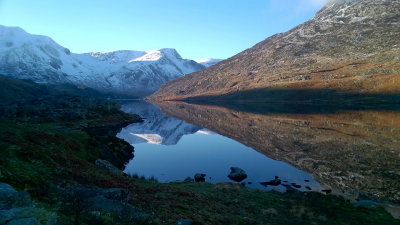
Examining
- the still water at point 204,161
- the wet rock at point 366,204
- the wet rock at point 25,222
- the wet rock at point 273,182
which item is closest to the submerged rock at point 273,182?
the wet rock at point 273,182

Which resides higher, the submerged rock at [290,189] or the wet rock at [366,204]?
the wet rock at [366,204]

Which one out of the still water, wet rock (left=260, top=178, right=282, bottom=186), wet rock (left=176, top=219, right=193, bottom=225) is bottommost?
the still water

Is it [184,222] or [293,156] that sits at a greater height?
[184,222]

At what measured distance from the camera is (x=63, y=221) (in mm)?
15570

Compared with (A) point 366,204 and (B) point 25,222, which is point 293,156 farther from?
(B) point 25,222

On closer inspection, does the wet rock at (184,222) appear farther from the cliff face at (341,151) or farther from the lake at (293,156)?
the cliff face at (341,151)

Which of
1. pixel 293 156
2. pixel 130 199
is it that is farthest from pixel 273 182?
pixel 130 199

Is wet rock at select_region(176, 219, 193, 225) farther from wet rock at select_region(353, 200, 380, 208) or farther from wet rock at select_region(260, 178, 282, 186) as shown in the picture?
wet rock at select_region(260, 178, 282, 186)

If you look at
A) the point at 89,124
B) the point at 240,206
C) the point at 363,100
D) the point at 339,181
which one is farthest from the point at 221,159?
the point at 363,100

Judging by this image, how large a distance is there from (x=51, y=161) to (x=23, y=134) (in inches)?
470

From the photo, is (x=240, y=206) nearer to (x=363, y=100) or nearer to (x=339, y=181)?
(x=339, y=181)

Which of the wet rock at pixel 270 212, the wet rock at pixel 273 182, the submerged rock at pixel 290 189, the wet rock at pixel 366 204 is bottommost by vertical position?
the wet rock at pixel 273 182

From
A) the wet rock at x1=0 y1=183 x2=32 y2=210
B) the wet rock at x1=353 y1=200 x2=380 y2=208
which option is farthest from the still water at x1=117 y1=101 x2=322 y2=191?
the wet rock at x1=0 y1=183 x2=32 y2=210

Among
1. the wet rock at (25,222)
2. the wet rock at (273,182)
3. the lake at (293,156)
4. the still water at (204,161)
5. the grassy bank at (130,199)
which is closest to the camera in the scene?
the wet rock at (25,222)
